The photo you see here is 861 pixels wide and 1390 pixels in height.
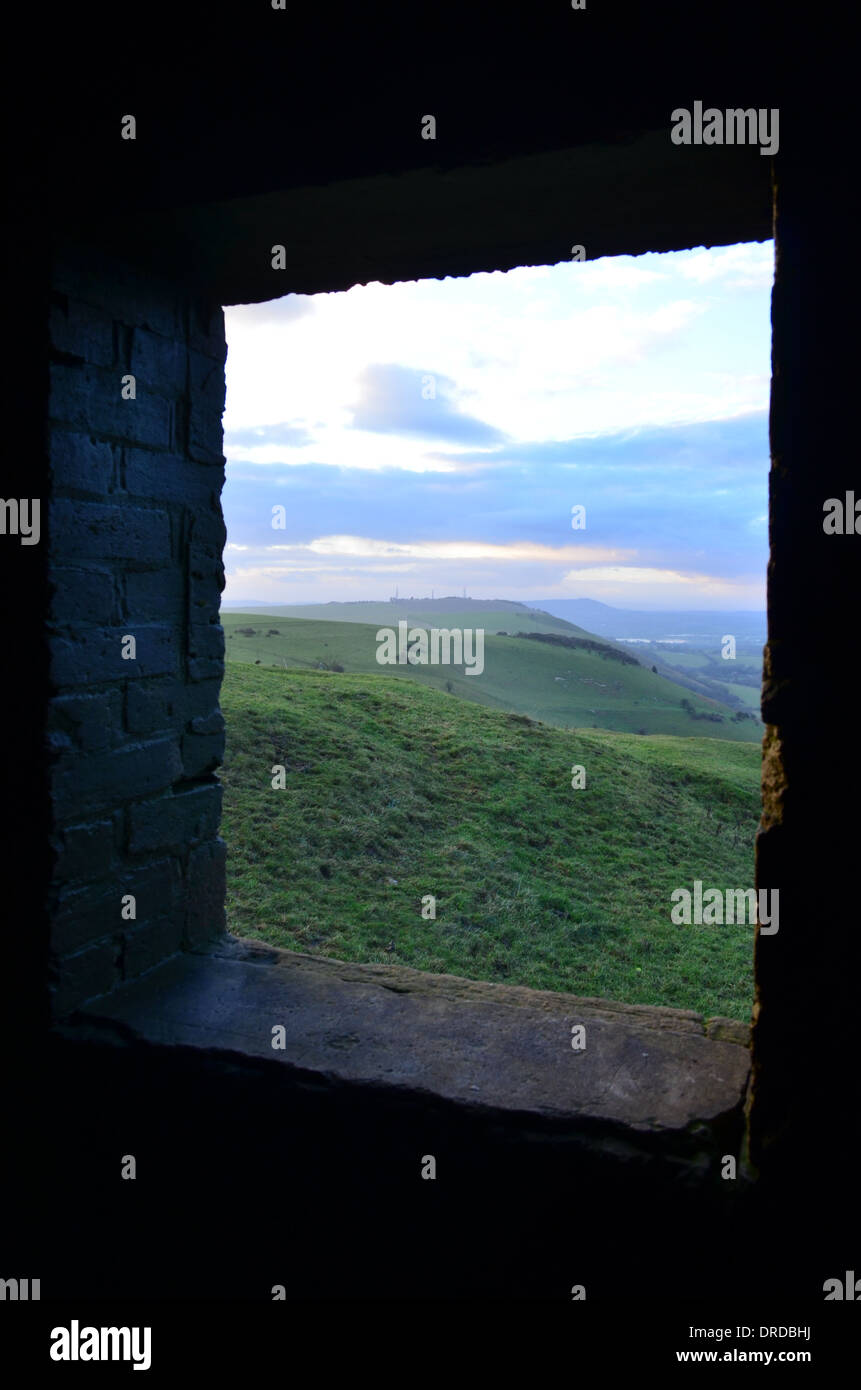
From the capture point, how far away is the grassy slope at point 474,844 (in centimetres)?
695

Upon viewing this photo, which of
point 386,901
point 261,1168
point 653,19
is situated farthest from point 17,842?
point 386,901

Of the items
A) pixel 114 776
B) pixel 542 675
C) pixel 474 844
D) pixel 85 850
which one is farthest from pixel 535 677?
pixel 85 850

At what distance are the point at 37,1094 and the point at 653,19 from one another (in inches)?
113

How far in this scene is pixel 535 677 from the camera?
38531 mm

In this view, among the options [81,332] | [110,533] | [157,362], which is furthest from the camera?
[157,362]

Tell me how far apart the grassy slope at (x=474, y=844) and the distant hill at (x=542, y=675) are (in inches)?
438

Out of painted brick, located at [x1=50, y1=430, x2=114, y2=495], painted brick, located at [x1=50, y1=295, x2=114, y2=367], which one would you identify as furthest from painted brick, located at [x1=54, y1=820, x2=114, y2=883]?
painted brick, located at [x1=50, y1=295, x2=114, y2=367]

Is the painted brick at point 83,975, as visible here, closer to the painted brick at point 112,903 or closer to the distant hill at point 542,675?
the painted brick at point 112,903

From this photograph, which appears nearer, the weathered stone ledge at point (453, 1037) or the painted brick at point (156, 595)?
the weathered stone ledge at point (453, 1037)

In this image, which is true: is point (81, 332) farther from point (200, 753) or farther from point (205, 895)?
point (205, 895)

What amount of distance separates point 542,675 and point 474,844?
3046cm

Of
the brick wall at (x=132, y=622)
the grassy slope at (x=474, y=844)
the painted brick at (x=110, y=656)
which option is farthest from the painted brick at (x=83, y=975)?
the grassy slope at (x=474, y=844)
